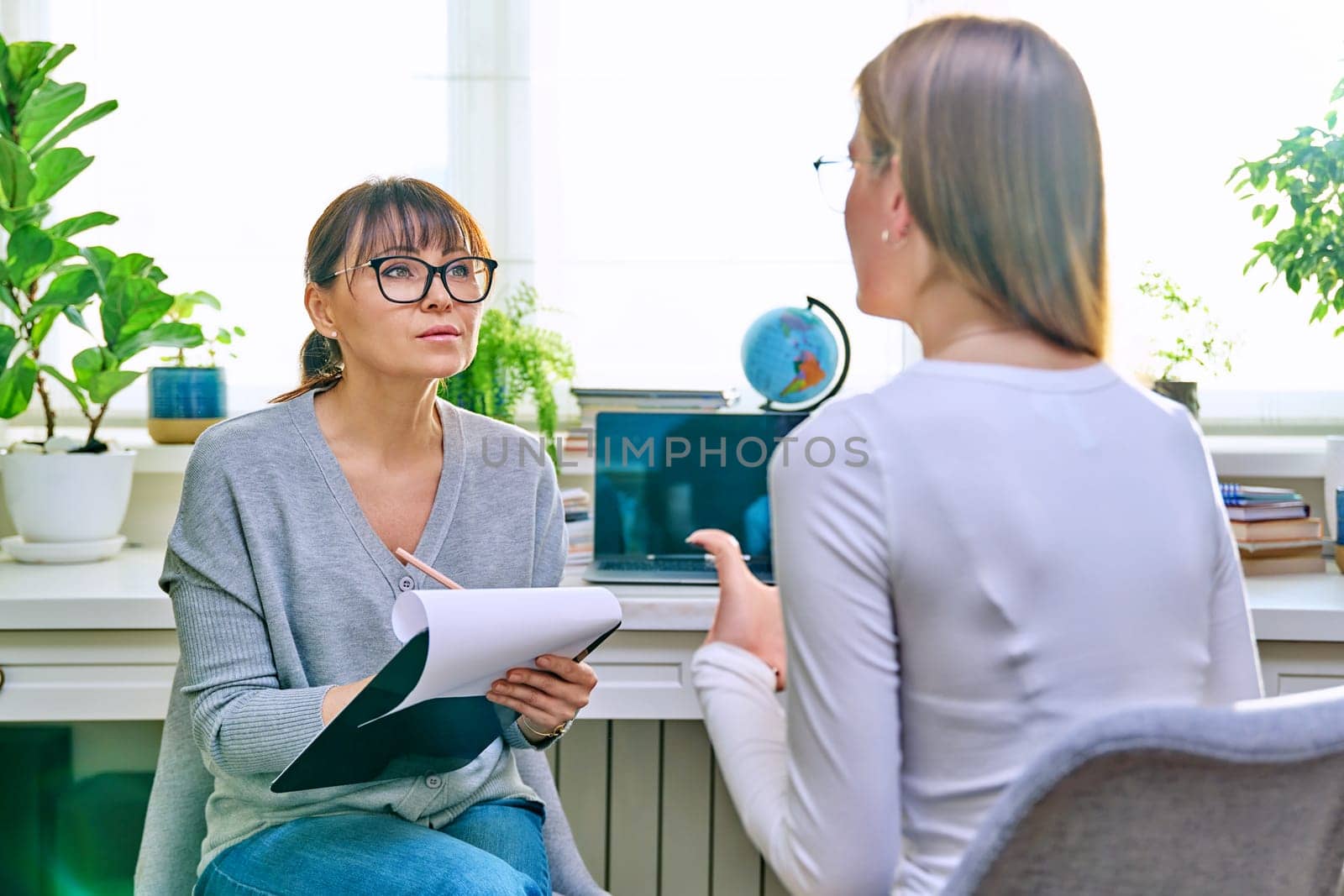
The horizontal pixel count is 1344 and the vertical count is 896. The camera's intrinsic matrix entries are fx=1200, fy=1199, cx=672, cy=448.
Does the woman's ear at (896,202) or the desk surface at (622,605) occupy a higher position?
the woman's ear at (896,202)

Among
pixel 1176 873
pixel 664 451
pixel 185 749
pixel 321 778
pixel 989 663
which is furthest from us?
pixel 664 451

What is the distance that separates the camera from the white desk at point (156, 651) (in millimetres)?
1665

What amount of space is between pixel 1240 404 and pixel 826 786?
6.58ft

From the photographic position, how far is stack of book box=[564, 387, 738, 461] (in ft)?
7.03

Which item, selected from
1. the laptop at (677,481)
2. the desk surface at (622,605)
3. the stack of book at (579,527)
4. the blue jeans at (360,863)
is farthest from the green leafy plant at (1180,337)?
the blue jeans at (360,863)

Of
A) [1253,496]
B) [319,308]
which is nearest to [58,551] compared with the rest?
[319,308]

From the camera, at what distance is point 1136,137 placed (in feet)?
7.95

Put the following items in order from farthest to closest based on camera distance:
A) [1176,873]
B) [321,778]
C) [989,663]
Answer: [321,778]
[989,663]
[1176,873]

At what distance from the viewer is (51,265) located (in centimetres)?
195

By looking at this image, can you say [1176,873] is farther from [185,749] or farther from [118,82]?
[118,82]

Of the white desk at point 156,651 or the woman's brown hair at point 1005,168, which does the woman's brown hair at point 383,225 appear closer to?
the white desk at point 156,651

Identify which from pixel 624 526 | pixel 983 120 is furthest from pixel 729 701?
pixel 624 526

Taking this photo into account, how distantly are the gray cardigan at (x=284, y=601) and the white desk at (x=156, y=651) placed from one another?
337 millimetres

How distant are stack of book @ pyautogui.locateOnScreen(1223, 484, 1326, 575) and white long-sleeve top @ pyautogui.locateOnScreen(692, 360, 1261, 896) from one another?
133 cm
